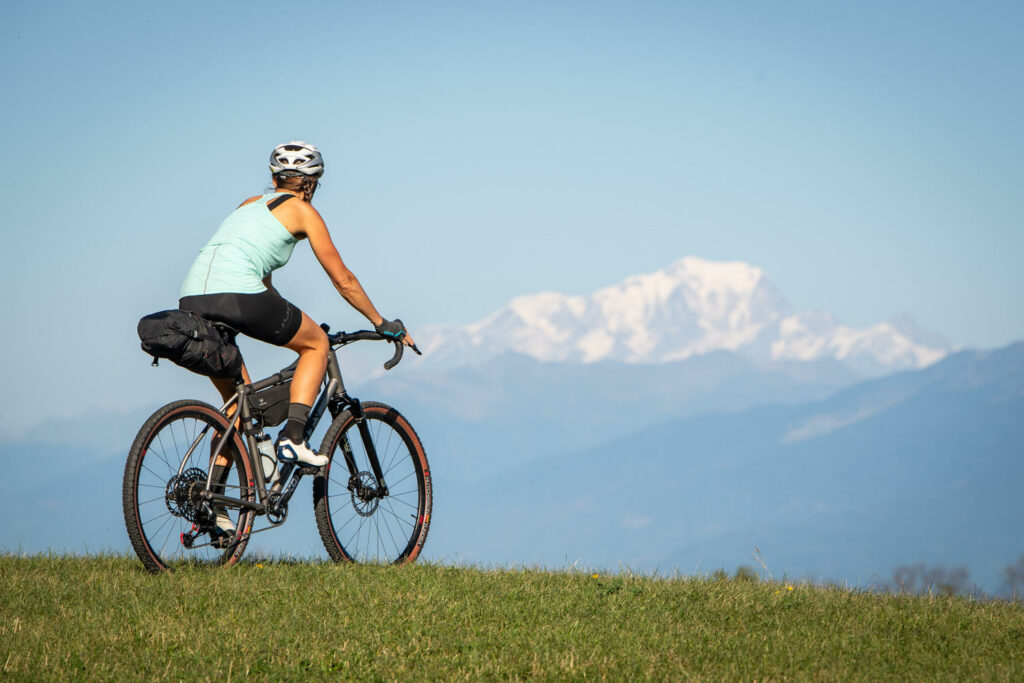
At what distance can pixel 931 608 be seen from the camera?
6906mm

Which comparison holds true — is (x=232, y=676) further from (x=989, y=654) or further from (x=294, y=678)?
(x=989, y=654)

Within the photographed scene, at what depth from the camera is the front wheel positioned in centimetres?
761

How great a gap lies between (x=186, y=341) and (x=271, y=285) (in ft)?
3.04

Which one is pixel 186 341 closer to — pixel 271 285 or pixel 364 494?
pixel 271 285

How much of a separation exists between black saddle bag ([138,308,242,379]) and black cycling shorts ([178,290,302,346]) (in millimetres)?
93

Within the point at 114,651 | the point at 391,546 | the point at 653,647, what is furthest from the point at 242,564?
the point at 653,647

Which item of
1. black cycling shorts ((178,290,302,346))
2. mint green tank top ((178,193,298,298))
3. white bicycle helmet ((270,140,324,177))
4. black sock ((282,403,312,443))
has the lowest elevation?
black sock ((282,403,312,443))

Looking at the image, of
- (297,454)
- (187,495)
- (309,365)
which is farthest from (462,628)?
(309,365)

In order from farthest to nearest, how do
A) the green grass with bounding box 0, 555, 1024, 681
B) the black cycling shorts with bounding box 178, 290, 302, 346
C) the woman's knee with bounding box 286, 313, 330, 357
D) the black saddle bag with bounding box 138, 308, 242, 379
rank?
the woman's knee with bounding box 286, 313, 330, 357 → the black cycling shorts with bounding box 178, 290, 302, 346 → the black saddle bag with bounding box 138, 308, 242, 379 → the green grass with bounding box 0, 555, 1024, 681

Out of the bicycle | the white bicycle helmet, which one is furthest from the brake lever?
the white bicycle helmet

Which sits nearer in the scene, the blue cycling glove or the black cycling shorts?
the black cycling shorts

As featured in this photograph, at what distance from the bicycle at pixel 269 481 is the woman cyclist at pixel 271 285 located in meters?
0.15

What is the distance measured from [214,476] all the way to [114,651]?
6.25ft

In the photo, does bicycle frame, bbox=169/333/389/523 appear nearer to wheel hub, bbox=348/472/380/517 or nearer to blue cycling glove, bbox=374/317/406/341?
blue cycling glove, bbox=374/317/406/341
